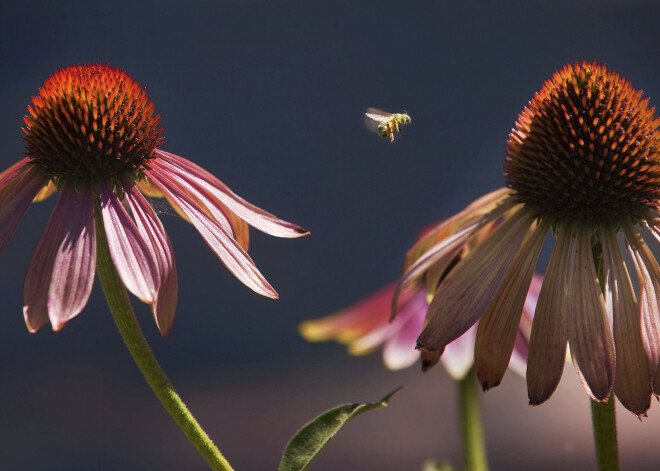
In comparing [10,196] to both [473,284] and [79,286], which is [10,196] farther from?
[473,284]

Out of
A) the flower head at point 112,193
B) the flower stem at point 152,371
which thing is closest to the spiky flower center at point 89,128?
the flower head at point 112,193

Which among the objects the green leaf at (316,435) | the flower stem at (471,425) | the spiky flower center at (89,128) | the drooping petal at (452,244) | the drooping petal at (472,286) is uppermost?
the spiky flower center at (89,128)

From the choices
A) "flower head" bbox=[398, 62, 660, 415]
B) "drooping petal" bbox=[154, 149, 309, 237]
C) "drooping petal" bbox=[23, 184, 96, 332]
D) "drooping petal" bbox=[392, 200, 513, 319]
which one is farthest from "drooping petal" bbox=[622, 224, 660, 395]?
"drooping petal" bbox=[23, 184, 96, 332]

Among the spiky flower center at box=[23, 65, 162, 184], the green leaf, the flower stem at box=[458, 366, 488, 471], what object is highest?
the spiky flower center at box=[23, 65, 162, 184]

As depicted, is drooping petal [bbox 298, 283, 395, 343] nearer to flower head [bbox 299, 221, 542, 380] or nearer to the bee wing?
flower head [bbox 299, 221, 542, 380]

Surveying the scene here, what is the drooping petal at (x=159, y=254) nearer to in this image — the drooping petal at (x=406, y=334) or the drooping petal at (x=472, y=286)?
the drooping petal at (x=472, y=286)

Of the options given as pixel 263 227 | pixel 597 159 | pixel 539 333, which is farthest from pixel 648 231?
pixel 263 227
